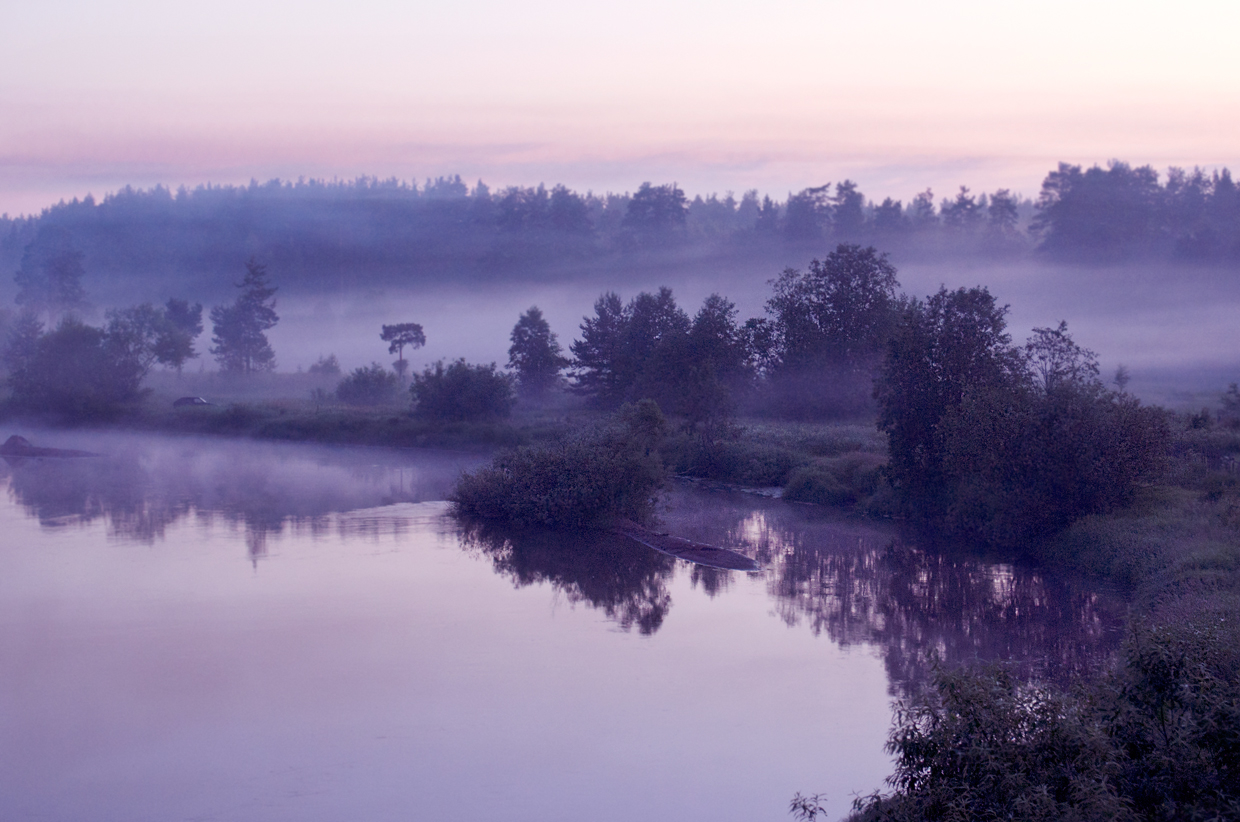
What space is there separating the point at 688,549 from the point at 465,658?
27.2ft

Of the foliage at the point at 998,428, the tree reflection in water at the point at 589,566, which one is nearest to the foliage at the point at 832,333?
the foliage at the point at 998,428

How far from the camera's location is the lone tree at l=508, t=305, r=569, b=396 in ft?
174

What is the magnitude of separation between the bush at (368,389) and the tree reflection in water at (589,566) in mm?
33401

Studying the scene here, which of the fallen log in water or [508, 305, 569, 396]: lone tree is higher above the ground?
[508, 305, 569, 396]: lone tree

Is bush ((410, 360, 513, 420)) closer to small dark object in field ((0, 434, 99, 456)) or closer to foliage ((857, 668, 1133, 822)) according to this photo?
small dark object in field ((0, 434, 99, 456))

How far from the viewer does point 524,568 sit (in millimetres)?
20203

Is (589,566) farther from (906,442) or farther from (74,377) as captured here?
(74,377)

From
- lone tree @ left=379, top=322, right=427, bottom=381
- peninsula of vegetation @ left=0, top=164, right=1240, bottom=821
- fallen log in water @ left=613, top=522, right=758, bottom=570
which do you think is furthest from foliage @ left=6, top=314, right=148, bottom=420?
fallen log in water @ left=613, top=522, right=758, bottom=570

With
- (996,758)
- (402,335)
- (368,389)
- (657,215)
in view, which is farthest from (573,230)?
(996,758)

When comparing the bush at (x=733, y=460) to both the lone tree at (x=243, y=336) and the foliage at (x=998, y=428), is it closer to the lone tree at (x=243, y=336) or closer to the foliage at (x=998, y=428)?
the foliage at (x=998, y=428)

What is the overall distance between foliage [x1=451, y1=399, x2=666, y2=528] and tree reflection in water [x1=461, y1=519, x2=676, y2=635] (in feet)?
1.52

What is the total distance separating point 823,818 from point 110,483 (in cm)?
2880

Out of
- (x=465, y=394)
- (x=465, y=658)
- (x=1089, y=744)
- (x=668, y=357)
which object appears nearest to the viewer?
(x=1089, y=744)

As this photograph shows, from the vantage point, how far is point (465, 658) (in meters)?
14.0
